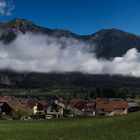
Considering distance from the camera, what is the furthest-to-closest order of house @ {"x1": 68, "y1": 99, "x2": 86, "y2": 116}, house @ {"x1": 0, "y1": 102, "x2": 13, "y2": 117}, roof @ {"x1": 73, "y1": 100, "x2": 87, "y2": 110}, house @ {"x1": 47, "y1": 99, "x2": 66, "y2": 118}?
roof @ {"x1": 73, "y1": 100, "x2": 87, "y2": 110} < house @ {"x1": 68, "y1": 99, "x2": 86, "y2": 116} < house @ {"x1": 47, "y1": 99, "x2": 66, "y2": 118} < house @ {"x1": 0, "y1": 102, "x2": 13, "y2": 117}

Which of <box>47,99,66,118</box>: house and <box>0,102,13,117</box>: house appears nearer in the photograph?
<box>0,102,13,117</box>: house

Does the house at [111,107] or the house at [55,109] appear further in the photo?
the house at [55,109]

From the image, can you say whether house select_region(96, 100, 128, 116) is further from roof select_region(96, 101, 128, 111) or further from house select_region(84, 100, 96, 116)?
house select_region(84, 100, 96, 116)

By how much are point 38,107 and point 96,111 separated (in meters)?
39.2

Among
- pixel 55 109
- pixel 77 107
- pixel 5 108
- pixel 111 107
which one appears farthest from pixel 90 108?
pixel 5 108

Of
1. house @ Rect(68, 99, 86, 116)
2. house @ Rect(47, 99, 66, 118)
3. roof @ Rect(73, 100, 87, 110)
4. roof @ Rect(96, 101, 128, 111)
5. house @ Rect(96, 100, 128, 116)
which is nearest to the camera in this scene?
house @ Rect(96, 100, 128, 116)

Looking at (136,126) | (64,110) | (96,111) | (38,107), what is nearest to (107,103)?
(96,111)

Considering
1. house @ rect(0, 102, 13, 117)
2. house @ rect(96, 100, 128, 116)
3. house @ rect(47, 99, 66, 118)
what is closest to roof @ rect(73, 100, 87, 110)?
house @ rect(96, 100, 128, 116)

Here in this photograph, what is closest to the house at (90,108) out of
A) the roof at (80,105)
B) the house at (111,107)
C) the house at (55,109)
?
the house at (111,107)

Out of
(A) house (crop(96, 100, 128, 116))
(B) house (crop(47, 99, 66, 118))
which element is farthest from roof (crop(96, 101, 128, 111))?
(B) house (crop(47, 99, 66, 118))

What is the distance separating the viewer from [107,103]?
16662 cm

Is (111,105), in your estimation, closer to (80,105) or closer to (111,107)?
(111,107)

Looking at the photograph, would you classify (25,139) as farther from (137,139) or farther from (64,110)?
(64,110)

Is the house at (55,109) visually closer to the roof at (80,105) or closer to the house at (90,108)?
the house at (90,108)
